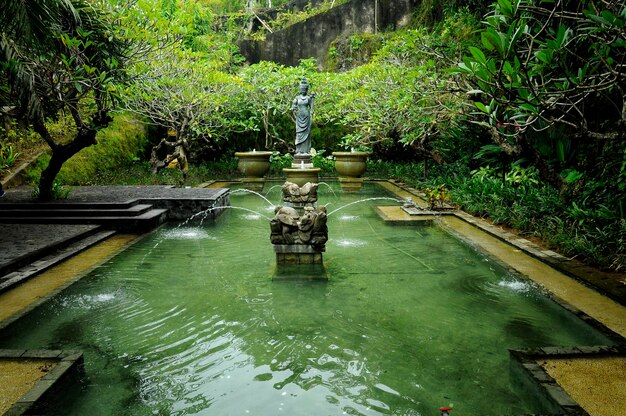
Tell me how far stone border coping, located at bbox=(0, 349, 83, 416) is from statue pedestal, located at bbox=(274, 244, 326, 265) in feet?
10.8

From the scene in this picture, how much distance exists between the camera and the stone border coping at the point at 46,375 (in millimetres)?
3123

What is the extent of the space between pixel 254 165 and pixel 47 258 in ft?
33.6

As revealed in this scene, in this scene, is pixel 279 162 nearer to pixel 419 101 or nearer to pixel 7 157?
pixel 7 157

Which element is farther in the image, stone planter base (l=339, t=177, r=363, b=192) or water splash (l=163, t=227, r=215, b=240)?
stone planter base (l=339, t=177, r=363, b=192)

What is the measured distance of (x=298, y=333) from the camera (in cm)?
465

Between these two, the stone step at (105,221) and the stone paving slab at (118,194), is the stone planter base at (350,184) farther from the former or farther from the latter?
the stone step at (105,221)

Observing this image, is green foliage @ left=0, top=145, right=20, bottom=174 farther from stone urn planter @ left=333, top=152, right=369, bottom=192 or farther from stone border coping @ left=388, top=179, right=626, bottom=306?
stone border coping @ left=388, top=179, right=626, bottom=306

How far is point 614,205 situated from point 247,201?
9174mm

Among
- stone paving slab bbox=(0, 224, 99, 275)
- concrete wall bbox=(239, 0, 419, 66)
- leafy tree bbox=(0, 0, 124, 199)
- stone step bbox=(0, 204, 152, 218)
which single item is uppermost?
concrete wall bbox=(239, 0, 419, 66)

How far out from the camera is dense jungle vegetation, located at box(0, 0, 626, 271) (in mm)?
4828

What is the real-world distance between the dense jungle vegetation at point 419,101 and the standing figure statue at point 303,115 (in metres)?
1.40

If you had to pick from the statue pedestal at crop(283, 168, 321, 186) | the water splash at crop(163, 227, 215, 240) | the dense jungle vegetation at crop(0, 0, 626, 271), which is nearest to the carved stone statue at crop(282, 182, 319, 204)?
the statue pedestal at crop(283, 168, 321, 186)

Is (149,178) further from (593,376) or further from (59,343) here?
(593,376)

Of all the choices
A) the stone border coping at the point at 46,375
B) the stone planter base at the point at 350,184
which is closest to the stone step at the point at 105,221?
the stone border coping at the point at 46,375
